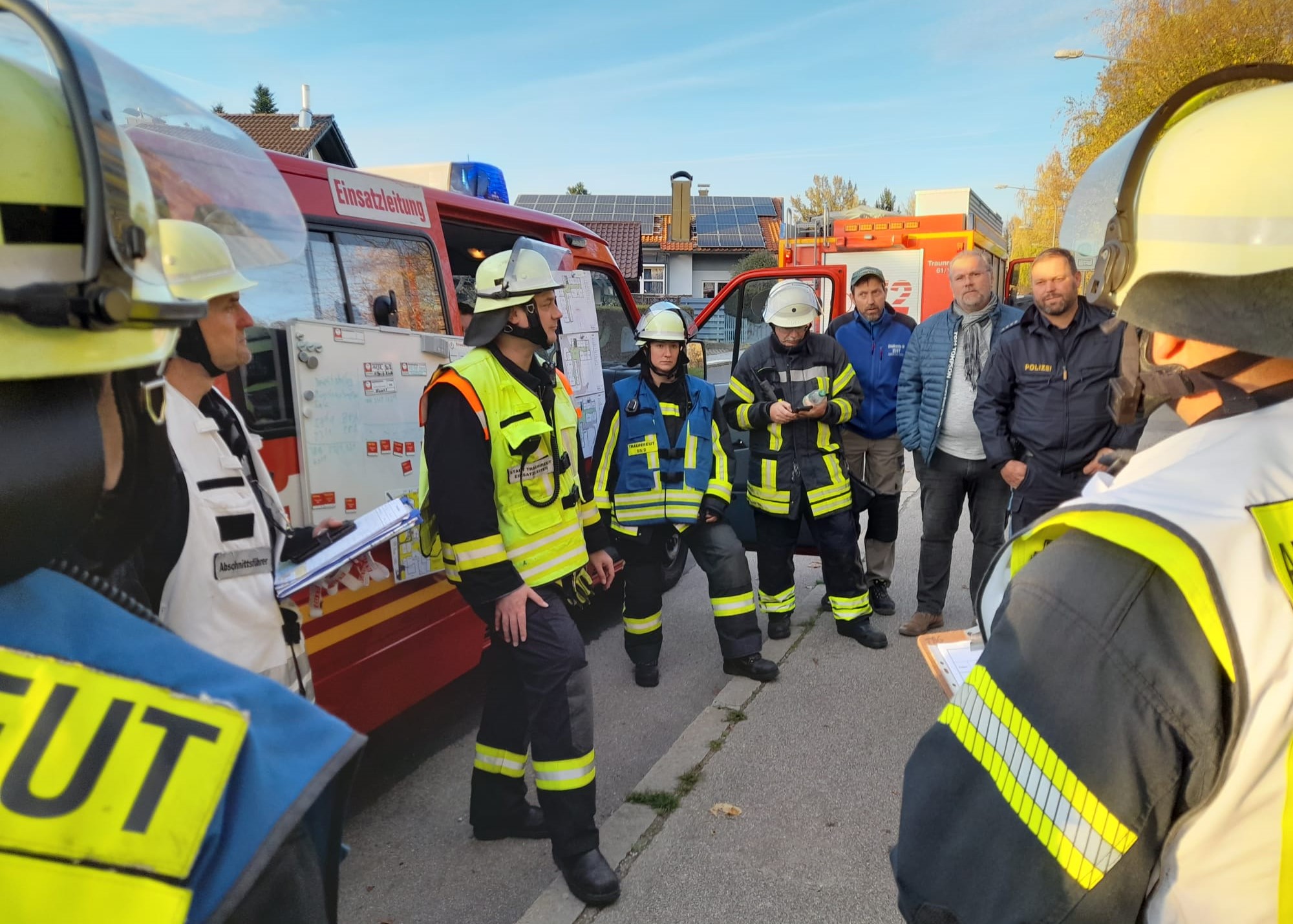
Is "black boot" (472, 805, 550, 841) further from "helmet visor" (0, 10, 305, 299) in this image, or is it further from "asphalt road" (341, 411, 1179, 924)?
"helmet visor" (0, 10, 305, 299)

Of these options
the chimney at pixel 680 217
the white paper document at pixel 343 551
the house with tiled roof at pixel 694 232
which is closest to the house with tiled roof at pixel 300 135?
the house with tiled roof at pixel 694 232

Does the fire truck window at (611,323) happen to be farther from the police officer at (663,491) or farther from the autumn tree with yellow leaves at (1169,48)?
the autumn tree with yellow leaves at (1169,48)

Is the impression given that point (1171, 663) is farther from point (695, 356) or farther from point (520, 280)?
point (695, 356)

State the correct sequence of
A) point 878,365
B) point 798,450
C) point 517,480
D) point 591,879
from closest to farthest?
point 591,879
point 517,480
point 798,450
point 878,365

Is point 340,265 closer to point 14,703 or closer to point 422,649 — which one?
point 422,649

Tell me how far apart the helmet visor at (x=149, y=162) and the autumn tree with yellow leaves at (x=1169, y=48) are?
14.5 m

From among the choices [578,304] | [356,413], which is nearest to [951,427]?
[578,304]

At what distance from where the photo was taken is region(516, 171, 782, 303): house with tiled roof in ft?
113

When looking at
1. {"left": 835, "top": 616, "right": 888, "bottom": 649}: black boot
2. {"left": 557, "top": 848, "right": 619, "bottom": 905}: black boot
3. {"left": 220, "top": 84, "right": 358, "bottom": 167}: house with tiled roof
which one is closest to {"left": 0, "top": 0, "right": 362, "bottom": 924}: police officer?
{"left": 557, "top": 848, "right": 619, "bottom": 905}: black boot

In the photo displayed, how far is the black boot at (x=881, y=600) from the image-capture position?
→ 5055 millimetres

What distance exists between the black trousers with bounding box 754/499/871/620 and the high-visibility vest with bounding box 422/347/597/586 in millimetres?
1983

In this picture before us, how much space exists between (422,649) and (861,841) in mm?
1763

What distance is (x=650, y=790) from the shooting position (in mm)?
3156

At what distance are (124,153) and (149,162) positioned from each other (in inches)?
8.5
